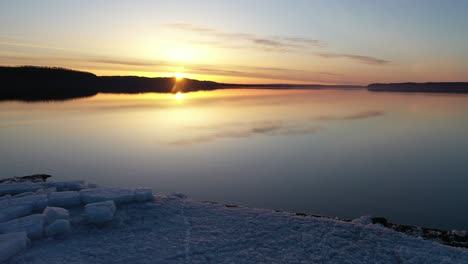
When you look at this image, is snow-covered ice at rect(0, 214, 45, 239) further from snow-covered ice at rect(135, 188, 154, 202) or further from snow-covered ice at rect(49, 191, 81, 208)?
snow-covered ice at rect(135, 188, 154, 202)

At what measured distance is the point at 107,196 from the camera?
7699 millimetres

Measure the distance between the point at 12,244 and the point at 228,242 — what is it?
136 inches

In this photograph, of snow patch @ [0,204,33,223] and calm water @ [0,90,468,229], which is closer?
snow patch @ [0,204,33,223]

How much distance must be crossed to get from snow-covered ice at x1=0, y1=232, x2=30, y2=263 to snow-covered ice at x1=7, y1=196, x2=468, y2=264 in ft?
0.38

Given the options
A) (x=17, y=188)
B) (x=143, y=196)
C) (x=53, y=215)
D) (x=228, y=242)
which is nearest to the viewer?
(x=228, y=242)

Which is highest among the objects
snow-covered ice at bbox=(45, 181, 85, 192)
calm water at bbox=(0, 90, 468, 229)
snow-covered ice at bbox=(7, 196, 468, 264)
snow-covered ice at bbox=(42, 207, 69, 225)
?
snow-covered ice at bbox=(42, 207, 69, 225)

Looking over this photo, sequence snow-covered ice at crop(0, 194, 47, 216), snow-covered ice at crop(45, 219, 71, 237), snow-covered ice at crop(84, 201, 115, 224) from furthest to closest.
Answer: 1. snow-covered ice at crop(0, 194, 47, 216)
2. snow-covered ice at crop(84, 201, 115, 224)
3. snow-covered ice at crop(45, 219, 71, 237)

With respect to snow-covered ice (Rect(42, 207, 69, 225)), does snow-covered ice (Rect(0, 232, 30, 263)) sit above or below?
below

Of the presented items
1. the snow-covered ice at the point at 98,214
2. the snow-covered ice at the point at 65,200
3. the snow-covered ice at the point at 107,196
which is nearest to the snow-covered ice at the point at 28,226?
the snow-covered ice at the point at 98,214

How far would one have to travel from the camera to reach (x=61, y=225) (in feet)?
20.4

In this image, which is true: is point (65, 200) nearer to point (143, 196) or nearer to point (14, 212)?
point (14, 212)

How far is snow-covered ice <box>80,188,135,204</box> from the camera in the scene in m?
7.64

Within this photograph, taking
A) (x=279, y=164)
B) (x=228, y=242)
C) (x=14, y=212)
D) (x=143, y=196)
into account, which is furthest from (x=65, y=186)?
(x=279, y=164)

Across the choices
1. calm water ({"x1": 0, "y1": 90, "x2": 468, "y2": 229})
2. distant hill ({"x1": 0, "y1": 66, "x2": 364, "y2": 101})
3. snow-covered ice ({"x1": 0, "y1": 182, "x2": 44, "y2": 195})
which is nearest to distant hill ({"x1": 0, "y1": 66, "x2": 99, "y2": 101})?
distant hill ({"x1": 0, "y1": 66, "x2": 364, "y2": 101})
